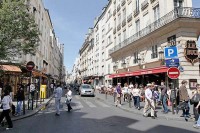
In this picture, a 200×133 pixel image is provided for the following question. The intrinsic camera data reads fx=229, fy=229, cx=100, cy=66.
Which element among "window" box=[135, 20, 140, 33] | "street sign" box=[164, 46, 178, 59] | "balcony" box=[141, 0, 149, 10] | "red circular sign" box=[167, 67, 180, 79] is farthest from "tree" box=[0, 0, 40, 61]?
"window" box=[135, 20, 140, 33]

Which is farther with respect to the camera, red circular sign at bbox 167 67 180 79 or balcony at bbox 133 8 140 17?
balcony at bbox 133 8 140 17

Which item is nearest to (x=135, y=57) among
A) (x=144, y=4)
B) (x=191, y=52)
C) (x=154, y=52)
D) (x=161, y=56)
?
(x=154, y=52)

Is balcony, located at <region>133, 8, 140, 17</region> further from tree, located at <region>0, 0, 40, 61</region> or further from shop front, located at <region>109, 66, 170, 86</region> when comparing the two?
tree, located at <region>0, 0, 40, 61</region>

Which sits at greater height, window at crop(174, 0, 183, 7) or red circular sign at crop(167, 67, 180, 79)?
window at crop(174, 0, 183, 7)

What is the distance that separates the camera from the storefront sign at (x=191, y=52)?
18125mm

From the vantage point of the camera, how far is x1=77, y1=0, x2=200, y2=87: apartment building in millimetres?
18250

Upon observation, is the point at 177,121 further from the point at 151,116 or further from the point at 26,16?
the point at 26,16

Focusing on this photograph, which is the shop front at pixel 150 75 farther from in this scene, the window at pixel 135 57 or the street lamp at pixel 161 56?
the window at pixel 135 57

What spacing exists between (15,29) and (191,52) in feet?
43.7

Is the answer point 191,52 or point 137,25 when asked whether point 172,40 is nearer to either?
point 191,52

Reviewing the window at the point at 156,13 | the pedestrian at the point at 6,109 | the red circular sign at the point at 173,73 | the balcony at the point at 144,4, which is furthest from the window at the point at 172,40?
the pedestrian at the point at 6,109

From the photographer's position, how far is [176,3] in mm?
20562

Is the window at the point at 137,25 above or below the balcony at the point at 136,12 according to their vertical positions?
below

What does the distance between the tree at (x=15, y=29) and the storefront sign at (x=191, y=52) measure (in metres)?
11.8
